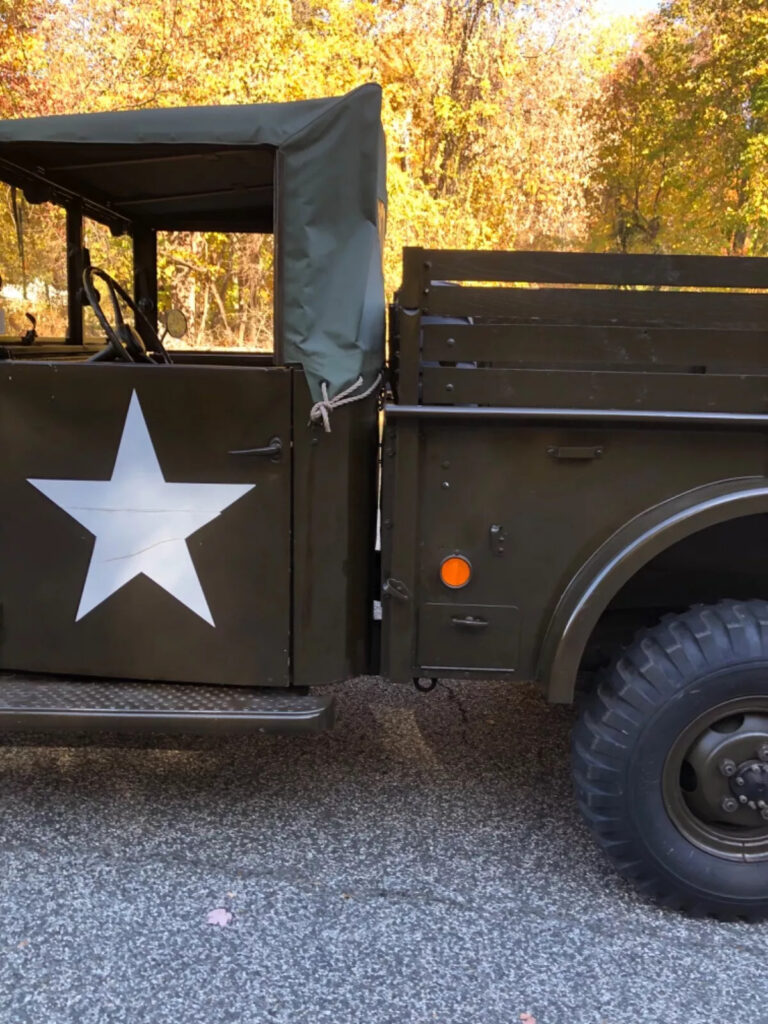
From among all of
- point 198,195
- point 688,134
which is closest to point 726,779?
point 198,195

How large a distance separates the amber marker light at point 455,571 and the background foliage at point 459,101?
1050mm

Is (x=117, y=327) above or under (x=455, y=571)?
above

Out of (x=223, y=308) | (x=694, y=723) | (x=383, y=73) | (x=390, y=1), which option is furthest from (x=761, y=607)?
(x=390, y=1)

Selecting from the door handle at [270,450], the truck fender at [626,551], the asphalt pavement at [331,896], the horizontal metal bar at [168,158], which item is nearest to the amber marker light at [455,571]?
the truck fender at [626,551]

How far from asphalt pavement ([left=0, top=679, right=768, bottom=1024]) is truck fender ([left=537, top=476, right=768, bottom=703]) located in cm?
65

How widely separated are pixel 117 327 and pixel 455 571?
160 cm

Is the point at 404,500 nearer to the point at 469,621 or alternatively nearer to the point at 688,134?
the point at 469,621

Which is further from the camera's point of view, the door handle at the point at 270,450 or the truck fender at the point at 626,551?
the door handle at the point at 270,450

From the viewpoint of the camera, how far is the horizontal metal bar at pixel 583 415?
2.40 m

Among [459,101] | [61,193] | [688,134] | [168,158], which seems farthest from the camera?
[688,134]

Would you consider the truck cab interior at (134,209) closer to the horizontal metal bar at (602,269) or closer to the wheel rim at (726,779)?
the horizontal metal bar at (602,269)

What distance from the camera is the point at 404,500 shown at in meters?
2.51

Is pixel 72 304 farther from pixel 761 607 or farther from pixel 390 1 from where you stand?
pixel 390 1

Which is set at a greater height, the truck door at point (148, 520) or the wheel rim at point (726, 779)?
the truck door at point (148, 520)
